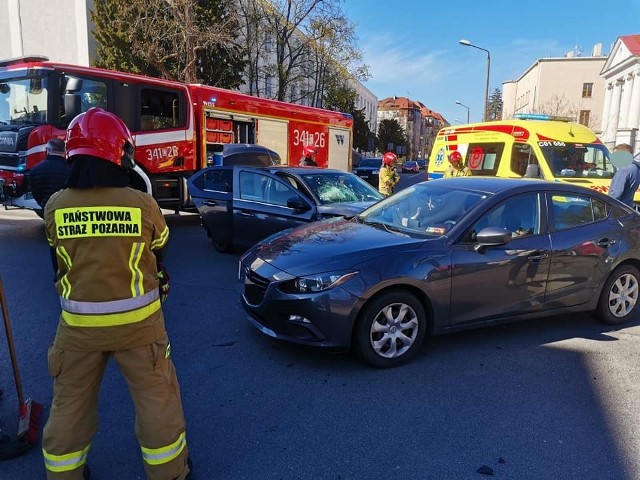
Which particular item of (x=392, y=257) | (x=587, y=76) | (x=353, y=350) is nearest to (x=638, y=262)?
(x=392, y=257)

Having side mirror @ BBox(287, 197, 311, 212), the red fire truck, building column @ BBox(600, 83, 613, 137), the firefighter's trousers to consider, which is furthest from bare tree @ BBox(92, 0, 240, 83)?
building column @ BBox(600, 83, 613, 137)

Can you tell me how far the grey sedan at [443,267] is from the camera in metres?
3.70

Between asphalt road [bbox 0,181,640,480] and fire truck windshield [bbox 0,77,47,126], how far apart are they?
15.4ft

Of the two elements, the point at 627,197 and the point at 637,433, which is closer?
the point at 637,433

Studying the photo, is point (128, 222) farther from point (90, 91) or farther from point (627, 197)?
point (90, 91)

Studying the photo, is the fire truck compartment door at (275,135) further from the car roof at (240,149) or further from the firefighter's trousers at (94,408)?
the firefighter's trousers at (94,408)

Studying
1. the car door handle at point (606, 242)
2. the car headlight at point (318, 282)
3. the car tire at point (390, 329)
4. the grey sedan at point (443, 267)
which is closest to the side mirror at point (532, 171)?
the grey sedan at point (443, 267)

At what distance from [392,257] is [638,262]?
9.40ft

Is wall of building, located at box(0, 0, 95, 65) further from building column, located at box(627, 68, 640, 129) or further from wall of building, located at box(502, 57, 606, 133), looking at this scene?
wall of building, located at box(502, 57, 606, 133)

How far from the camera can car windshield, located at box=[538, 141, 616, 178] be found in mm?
8836

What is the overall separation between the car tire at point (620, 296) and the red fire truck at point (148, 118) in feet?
18.7

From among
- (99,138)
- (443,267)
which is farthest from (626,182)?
(99,138)

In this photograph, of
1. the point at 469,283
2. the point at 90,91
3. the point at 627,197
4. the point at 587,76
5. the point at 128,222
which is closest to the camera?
the point at 128,222

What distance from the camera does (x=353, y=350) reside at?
387 cm
